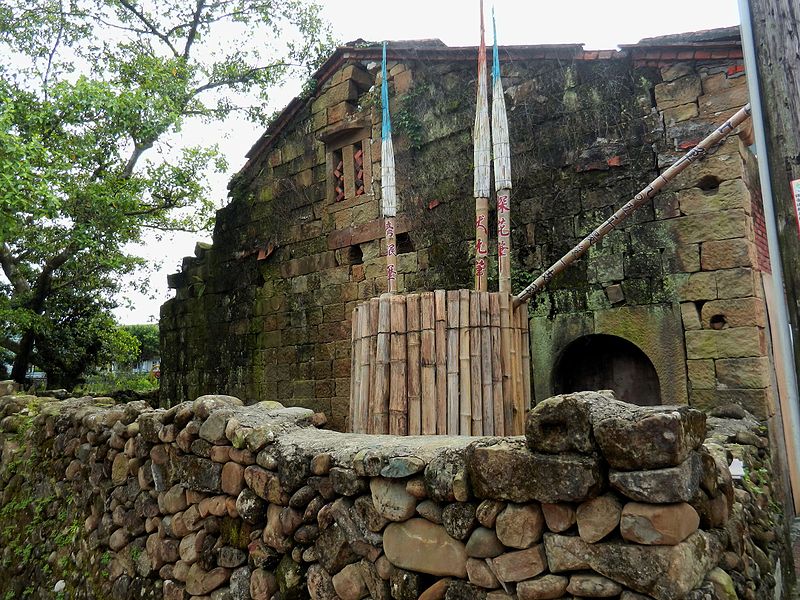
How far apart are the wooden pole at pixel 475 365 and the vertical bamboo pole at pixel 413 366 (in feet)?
1.23

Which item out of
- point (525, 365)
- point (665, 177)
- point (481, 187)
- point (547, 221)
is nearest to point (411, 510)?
point (525, 365)

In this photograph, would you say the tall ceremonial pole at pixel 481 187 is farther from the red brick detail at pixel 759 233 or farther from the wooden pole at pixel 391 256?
the red brick detail at pixel 759 233

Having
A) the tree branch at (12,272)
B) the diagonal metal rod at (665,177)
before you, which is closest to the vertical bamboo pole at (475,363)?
the diagonal metal rod at (665,177)

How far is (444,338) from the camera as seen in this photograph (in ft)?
14.5

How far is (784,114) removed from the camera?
267cm

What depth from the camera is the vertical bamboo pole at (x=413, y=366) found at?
4359mm

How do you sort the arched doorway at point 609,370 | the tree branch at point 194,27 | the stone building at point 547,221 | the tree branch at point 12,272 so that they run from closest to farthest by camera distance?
the stone building at point 547,221, the arched doorway at point 609,370, the tree branch at point 12,272, the tree branch at point 194,27

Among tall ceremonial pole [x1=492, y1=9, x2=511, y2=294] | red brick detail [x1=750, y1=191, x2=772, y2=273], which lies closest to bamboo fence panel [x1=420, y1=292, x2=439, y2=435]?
tall ceremonial pole [x1=492, y1=9, x2=511, y2=294]

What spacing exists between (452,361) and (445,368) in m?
0.07

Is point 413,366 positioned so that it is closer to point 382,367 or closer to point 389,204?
point 382,367

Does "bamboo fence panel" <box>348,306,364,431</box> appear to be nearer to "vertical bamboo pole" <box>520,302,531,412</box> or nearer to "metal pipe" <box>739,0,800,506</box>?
"vertical bamboo pole" <box>520,302,531,412</box>

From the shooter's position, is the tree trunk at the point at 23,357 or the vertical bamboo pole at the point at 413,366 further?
the tree trunk at the point at 23,357

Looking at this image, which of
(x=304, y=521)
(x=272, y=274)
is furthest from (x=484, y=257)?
(x=272, y=274)

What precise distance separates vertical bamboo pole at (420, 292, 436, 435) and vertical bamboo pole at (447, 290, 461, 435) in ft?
0.34
